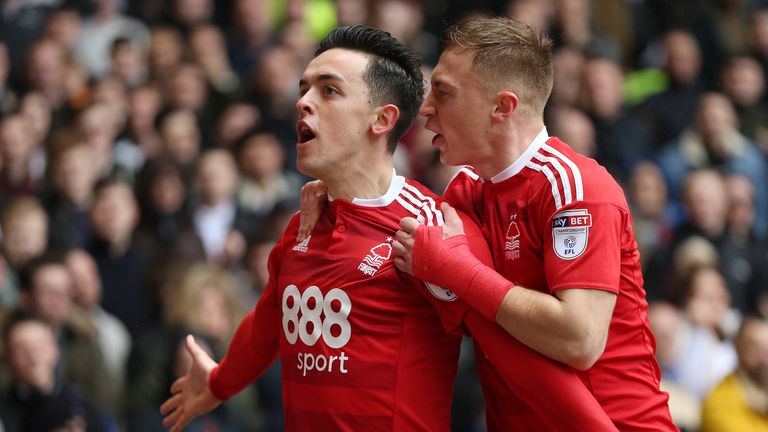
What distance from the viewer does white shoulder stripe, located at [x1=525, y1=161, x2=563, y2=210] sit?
336 cm

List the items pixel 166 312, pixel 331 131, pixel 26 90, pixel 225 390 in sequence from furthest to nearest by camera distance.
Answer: pixel 26 90
pixel 166 312
pixel 225 390
pixel 331 131

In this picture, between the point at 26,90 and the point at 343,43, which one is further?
the point at 26,90

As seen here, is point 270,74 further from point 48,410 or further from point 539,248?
point 539,248

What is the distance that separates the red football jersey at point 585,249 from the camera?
3.29 m

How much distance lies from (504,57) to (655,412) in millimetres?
1123

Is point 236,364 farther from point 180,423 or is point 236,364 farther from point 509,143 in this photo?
point 509,143

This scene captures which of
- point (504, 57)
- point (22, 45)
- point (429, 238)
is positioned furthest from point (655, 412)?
point (22, 45)

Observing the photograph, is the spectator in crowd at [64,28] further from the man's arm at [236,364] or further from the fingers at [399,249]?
the fingers at [399,249]

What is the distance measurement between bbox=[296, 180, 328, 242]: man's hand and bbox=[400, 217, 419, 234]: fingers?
40 centimetres

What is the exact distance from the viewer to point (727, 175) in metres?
8.77

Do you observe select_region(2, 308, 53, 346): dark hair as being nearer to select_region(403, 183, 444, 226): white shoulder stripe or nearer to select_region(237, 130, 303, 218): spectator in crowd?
select_region(237, 130, 303, 218): spectator in crowd

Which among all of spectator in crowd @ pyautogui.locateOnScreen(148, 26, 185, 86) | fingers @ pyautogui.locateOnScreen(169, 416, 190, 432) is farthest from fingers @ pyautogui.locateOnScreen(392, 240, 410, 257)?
spectator in crowd @ pyautogui.locateOnScreen(148, 26, 185, 86)

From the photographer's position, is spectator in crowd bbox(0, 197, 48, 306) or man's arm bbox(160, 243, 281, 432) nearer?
man's arm bbox(160, 243, 281, 432)

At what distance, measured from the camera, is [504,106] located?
3.55 m
